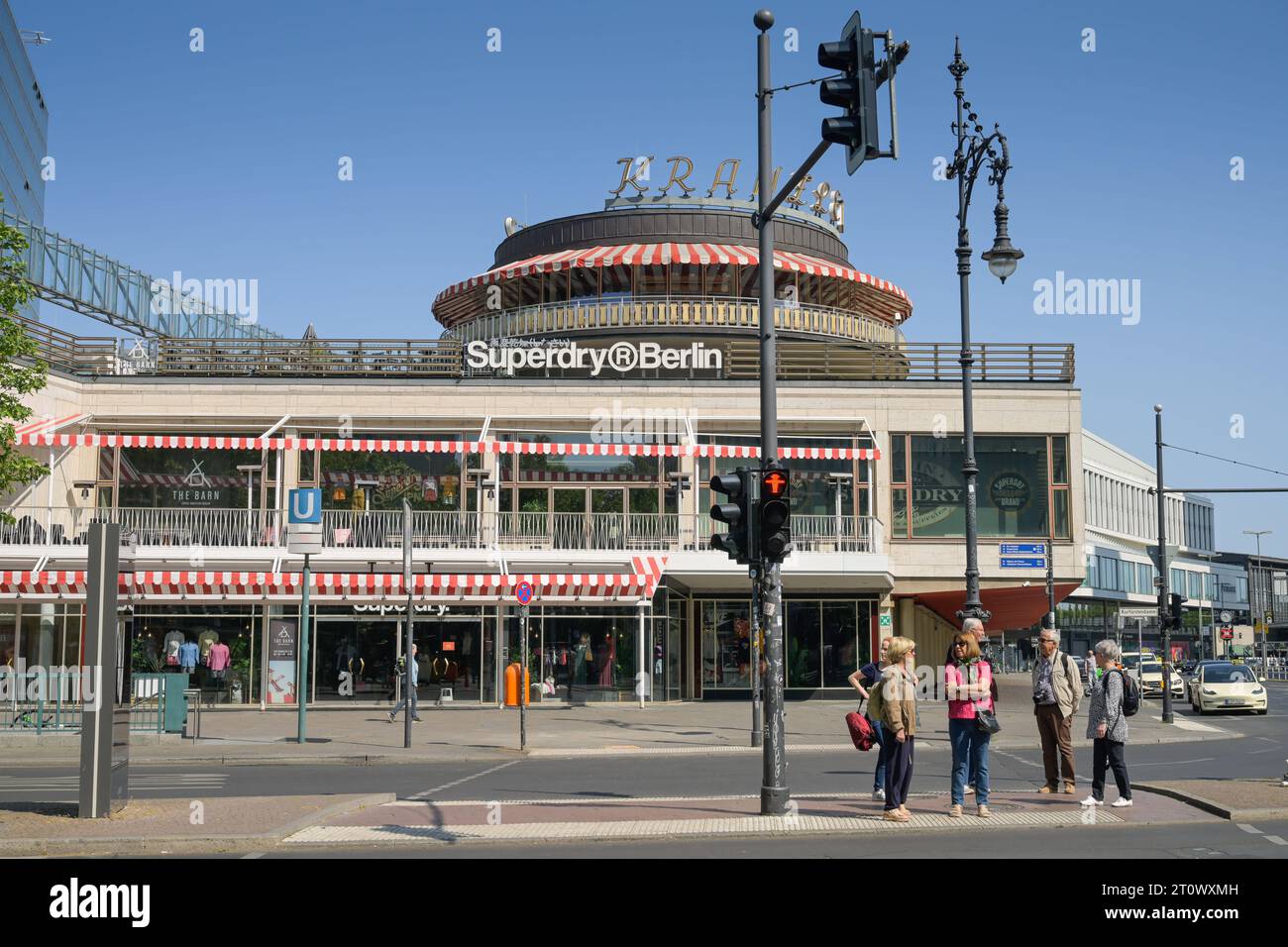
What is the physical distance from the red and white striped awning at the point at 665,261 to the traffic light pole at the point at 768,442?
2589 cm

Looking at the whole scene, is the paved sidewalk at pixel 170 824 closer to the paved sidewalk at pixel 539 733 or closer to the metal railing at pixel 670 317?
the paved sidewalk at pixel 539 733

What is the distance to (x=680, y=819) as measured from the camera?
13.1 m

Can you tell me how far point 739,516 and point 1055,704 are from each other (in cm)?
419

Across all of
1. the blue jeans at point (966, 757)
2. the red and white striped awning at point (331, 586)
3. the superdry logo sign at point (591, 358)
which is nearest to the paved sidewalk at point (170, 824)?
the blue jeans at point (966, 757)

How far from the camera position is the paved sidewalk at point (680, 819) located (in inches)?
484

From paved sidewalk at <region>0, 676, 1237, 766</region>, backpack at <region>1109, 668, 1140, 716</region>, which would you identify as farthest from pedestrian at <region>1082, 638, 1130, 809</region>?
paved sidewalk at <region>0, 676, 1237, 766</region>

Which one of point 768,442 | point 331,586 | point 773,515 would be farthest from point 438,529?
point 773,515

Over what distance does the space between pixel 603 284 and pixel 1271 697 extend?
30.1m

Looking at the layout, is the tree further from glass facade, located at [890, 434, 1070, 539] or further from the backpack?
glass facade, located at [890, 434, 1070, 539]

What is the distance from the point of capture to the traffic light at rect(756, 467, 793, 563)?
13445mm

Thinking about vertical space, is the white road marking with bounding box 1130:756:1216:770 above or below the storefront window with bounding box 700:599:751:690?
below

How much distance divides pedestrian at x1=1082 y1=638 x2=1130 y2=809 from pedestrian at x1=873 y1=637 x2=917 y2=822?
2203mm
